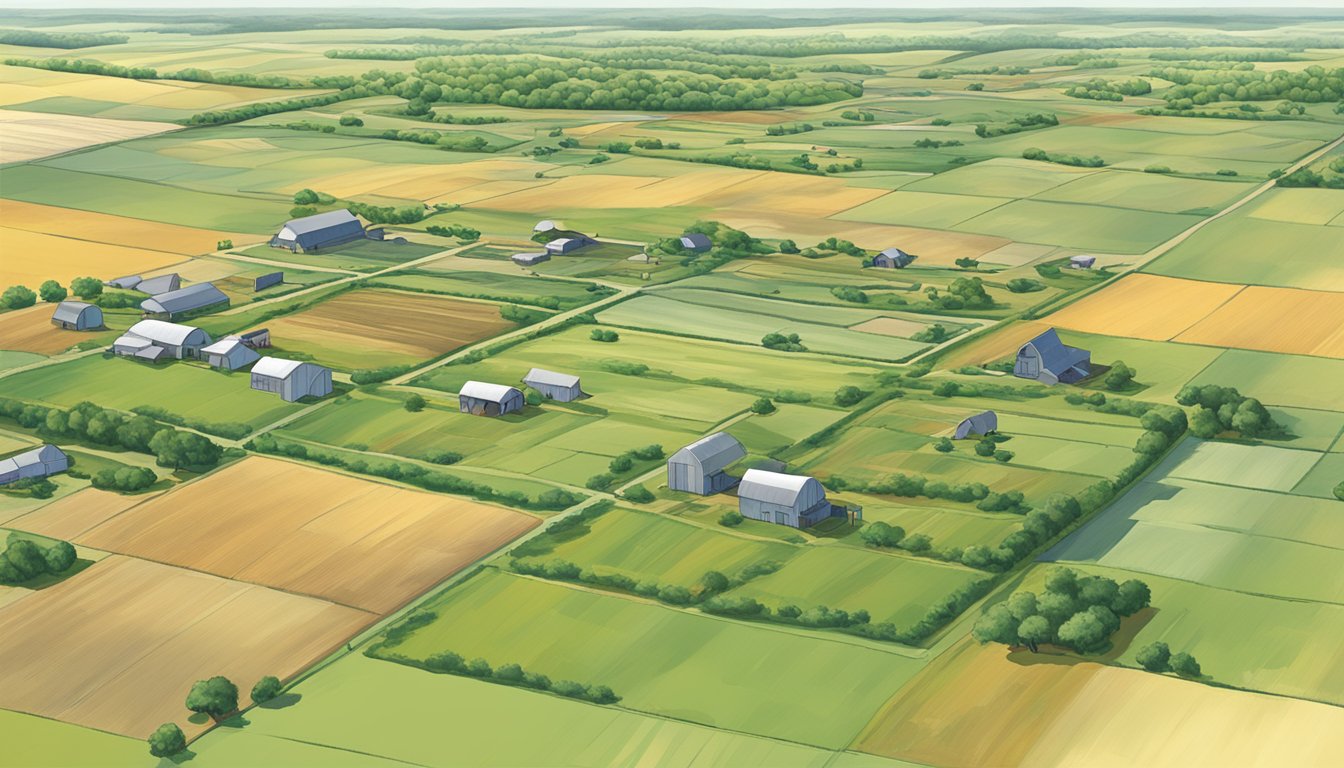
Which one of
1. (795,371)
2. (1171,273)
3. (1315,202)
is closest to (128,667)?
(795,371)

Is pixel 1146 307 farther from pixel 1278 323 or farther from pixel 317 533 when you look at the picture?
pixel 317 533

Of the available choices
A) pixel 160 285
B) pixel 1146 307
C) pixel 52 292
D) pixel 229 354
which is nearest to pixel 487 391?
pixel 229 354

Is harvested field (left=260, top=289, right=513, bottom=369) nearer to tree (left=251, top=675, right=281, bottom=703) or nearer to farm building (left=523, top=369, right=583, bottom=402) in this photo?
farm building (left=523, top=369, right=583, bottom=402)

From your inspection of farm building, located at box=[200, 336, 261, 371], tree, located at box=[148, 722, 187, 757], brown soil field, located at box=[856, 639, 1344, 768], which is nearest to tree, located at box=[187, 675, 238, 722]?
tree, located at box=[148, 722, 187, 757]

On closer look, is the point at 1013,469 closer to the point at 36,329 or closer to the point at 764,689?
the point at 764,689

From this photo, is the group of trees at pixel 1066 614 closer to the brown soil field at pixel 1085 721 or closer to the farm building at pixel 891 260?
the brown soil field at pixel 1085 721

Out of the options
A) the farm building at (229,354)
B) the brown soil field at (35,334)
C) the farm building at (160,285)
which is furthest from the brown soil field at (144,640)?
the farm building at (160,285)
